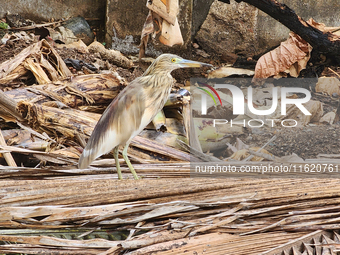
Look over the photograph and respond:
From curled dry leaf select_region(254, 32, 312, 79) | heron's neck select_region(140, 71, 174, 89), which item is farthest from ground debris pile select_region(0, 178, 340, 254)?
curled dry leaf select_region(254, 32, 312, 79)

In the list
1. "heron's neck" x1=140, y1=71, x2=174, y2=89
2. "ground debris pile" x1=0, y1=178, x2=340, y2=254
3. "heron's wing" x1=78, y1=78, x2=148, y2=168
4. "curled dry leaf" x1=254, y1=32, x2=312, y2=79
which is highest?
"curled dry leaf" x1=254, y1=32, x2=312, y2=79

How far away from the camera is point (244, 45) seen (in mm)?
3041

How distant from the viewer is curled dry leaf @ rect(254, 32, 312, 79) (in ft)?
7.75

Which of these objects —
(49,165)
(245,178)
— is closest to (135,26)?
(49,165)

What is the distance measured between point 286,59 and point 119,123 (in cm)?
160

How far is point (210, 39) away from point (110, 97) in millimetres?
1529

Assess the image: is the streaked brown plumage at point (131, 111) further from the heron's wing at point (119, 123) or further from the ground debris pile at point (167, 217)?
the ground debris pile at point (167, 217)

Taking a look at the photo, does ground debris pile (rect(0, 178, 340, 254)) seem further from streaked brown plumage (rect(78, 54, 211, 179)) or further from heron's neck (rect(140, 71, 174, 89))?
heron's neck (rect(140, 71, 174, 89))

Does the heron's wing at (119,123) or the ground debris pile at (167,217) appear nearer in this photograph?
the ground debris pile at (167,217)

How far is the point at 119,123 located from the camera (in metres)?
1.11

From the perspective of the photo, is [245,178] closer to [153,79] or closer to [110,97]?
[153,79]

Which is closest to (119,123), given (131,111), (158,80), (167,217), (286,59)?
(131,111)

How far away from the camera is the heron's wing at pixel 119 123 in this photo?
3.62 ft

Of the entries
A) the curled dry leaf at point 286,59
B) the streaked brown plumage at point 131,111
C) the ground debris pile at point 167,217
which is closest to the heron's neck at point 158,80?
the streaked brown plumage at point 131,111
